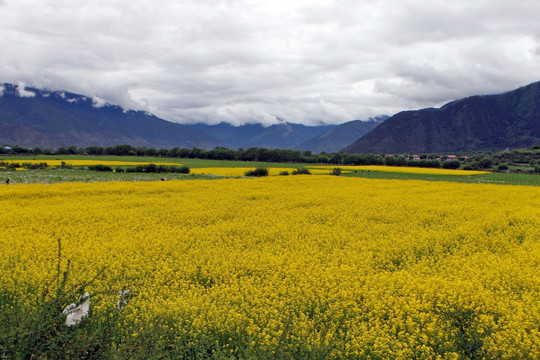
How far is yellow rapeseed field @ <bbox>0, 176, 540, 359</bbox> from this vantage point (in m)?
6.02

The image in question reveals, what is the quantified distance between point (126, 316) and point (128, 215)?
995cm

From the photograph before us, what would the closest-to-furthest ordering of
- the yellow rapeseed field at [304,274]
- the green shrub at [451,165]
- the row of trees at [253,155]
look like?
the yellow rapeseed field at [304,274] < the green shrub at [451,165] < the row of trees at [253,155]

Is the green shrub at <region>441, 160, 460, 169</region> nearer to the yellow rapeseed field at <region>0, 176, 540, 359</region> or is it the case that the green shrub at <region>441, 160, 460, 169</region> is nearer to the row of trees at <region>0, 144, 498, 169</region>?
the row of trees at <region>0, 144, 498, 169</region>

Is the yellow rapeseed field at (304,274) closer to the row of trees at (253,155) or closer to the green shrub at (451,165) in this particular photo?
the green shrub at (451,165)

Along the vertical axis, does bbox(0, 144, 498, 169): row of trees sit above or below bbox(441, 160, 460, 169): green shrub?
above

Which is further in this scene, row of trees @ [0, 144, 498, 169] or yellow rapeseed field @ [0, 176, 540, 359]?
row of trees @ [0, 144, 498, 169]

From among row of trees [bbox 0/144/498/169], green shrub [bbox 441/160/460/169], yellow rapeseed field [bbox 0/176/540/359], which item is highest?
row of trees [bbox 0/144/498/169]

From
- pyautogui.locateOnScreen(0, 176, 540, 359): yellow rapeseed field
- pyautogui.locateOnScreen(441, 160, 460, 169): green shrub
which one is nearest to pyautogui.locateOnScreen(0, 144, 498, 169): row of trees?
pyautogui.locateOnScreen(441, 160, 460, 169): green shrub

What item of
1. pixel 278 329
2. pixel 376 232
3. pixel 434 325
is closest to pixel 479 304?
pixel 434 325

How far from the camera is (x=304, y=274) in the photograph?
28.3ft

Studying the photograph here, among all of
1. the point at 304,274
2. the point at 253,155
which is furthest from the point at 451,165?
the point at 304,274

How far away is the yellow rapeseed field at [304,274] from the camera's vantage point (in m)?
6.02

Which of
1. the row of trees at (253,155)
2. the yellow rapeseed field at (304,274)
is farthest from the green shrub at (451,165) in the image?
the yellow rapeseed field at (304,274)

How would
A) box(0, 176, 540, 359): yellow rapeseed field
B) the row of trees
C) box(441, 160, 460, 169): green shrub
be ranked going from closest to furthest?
box(0, 176, 540, 359): yellow rapeseed field, box(441, 160, 460, 169): green shrub, the row of trees
